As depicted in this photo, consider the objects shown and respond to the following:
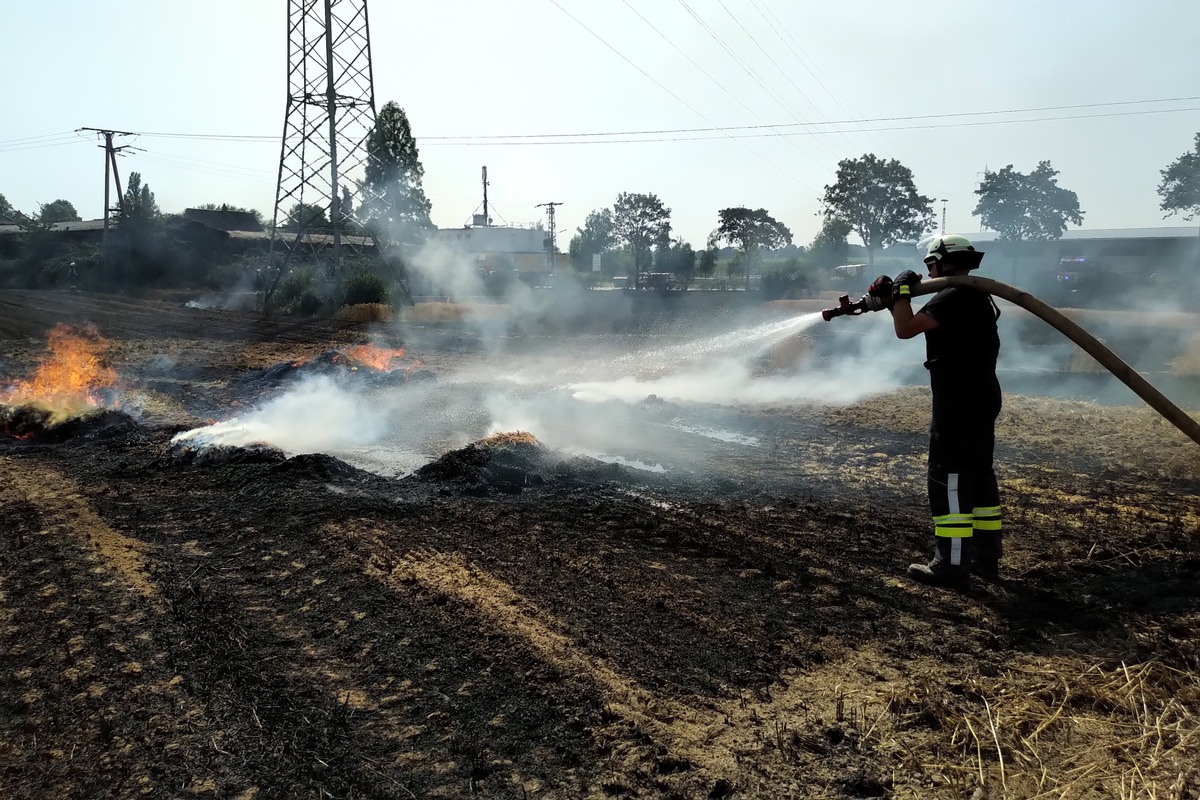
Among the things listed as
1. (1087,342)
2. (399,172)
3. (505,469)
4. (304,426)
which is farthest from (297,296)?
(1087,342)

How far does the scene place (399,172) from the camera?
4656cm

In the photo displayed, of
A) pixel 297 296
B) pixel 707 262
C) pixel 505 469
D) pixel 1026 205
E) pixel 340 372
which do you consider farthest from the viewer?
pixel 707 262

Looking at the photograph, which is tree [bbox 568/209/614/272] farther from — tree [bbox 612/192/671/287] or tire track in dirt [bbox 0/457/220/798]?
tire track in dirt [bbox 0/457/220/798]

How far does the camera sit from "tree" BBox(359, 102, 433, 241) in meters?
43.4

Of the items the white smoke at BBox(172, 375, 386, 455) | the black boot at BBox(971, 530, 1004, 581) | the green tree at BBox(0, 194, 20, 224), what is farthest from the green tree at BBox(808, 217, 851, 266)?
the green tree at BBox(0, 194, 20, 224)

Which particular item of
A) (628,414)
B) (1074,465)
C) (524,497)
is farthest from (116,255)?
(1074,465)

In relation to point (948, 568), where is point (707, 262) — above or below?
above

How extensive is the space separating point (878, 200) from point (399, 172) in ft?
97.2

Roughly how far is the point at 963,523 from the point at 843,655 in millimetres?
1452

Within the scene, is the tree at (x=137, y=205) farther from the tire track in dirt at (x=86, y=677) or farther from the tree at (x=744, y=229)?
the tire track in dirt at (x=86, y=677)

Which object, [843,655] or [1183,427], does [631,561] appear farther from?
[1183,427]

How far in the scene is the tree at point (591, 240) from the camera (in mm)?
64375

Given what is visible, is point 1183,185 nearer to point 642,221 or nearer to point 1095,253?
point 1095,253

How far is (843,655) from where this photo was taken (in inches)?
146
